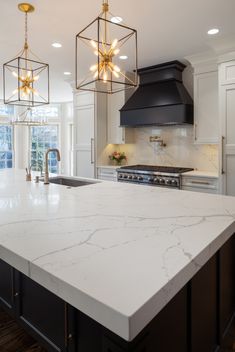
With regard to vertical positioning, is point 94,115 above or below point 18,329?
above

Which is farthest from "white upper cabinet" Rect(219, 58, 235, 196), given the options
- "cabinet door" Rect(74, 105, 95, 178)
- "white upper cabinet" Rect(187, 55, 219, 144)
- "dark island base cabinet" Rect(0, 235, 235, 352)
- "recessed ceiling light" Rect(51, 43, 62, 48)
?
"cabinet door" Rect(74, 105, 95, 178)

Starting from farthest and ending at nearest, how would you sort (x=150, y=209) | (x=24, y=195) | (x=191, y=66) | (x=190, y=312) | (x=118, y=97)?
(x=118, y=97)
(x=191, y=66)
(x=24, y=195)
(x=150, y=209)
(x=190, y=312)

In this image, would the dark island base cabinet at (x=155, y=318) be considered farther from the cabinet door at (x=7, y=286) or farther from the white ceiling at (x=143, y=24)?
the white ceiling at (x=143, y=24)

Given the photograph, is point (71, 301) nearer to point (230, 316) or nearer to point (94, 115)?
point (230, 316)

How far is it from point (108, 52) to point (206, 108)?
2.33 m

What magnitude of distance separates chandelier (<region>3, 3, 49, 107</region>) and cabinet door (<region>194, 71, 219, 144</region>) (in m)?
2.23

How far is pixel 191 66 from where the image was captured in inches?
172

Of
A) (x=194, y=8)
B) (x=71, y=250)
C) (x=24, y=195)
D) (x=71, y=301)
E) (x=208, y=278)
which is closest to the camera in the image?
(x=71, y=301)

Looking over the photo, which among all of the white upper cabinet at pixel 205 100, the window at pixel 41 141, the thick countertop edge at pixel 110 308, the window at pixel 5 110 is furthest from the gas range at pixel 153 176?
the window at pixel 5 110

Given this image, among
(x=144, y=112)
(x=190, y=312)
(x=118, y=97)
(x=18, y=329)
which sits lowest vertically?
(x=18, y=329)

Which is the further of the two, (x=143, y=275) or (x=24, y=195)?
(x=24, y=195)

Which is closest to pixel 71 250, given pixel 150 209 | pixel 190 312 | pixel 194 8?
pixel 190 312

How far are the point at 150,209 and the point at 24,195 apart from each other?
3.79 ft

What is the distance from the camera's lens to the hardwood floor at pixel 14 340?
64.5 inches
